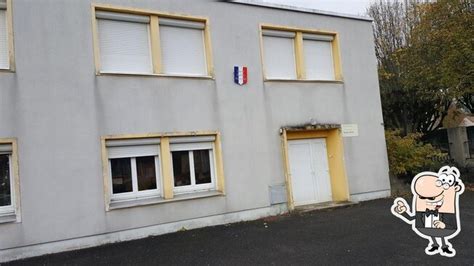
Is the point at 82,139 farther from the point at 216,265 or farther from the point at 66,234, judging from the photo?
the point at 216,265

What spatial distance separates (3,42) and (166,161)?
4.08 meters

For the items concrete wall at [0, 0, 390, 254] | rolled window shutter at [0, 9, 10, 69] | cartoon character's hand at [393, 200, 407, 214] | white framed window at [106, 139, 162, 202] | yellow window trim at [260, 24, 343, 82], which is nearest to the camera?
cartoon character's hand at [393, 200, 407, 214]

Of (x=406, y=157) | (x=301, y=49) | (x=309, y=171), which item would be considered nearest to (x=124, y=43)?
(x=301, y=49)

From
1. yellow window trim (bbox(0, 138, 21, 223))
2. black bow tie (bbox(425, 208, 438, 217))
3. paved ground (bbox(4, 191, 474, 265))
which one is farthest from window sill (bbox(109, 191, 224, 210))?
black bow tie (bbox(425, 208, 438, 217))

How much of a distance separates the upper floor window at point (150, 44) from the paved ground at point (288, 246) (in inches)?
150

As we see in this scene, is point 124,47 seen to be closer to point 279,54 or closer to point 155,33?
point 155,33

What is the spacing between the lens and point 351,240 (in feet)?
25.4

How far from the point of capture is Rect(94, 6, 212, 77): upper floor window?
9359mm

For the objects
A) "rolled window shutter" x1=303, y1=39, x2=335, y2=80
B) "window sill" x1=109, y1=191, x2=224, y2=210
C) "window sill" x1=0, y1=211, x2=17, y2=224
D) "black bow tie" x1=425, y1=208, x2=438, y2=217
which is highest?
"rolled window shutter" x1=303, y1=39, x2=335, y2=80

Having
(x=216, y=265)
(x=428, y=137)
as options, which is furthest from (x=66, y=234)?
(x=428, y=137)

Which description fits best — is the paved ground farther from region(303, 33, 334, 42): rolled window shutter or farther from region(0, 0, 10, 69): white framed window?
region(303, 33, 334, 42): rolled window shutter

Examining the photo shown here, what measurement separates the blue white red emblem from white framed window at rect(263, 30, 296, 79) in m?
0.82

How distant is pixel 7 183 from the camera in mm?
8211

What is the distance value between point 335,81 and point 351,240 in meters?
5.77
